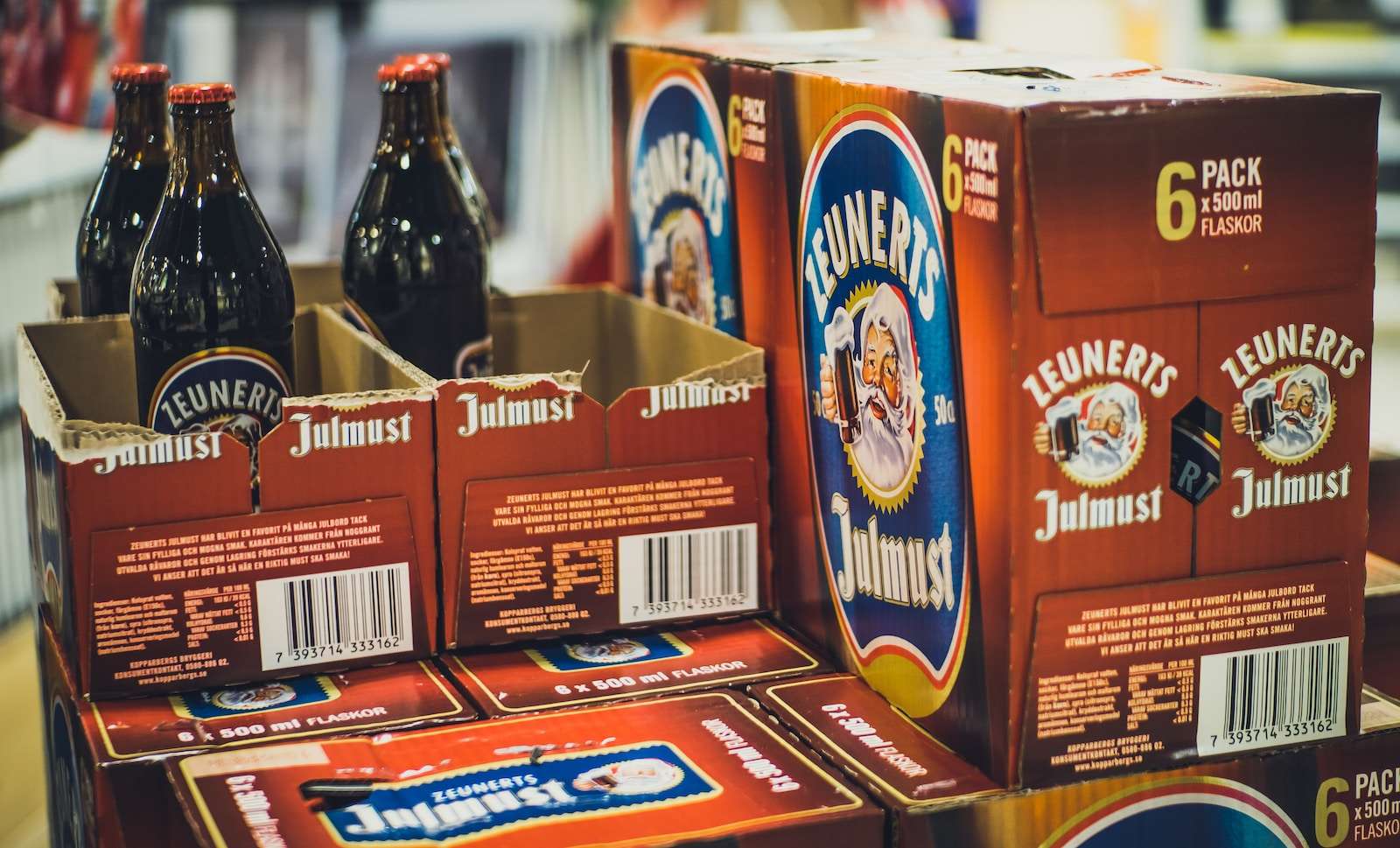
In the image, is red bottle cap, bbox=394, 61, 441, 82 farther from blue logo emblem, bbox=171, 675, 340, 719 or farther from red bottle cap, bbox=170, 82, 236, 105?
blue logo emblem, bbox=171, 675, 340, 719

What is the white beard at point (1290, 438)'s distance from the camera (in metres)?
1.12

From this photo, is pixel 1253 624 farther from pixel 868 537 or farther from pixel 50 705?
pixel 50 705

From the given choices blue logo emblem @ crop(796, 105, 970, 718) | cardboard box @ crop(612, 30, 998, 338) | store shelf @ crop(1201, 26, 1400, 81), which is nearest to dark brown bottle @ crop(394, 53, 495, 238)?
cardboard box @ crop(612, 30, 998, 338)

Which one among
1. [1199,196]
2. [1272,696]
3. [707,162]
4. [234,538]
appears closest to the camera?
[1199,196]

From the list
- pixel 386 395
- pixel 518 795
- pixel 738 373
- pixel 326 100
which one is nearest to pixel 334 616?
pixel 386 395

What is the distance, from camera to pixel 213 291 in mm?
1449

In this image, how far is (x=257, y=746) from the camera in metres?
1.17

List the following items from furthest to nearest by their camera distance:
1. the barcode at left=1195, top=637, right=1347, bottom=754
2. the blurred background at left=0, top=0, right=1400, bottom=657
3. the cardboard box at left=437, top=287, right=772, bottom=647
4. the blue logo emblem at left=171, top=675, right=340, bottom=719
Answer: the blurred background at left=0, top=0, right=1400, bottom=657 → the cardboard box at left=437, top=287, right=772, bottom=647 → the blue logo emblem at left=171, top=675, right=340, bottom=719 → the barcode at left=1195, top=637, right=1347, bottom=754

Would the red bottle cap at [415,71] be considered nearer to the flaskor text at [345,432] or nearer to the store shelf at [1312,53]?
the flaskor text at [345,432]

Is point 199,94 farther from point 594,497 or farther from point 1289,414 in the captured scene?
point 1289,414

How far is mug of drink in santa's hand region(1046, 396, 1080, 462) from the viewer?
106 centimetres

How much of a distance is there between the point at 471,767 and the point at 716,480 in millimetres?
→ 400

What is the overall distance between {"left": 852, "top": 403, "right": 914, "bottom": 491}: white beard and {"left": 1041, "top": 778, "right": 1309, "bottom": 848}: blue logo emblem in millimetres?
294

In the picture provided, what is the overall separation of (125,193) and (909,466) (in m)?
0.96
